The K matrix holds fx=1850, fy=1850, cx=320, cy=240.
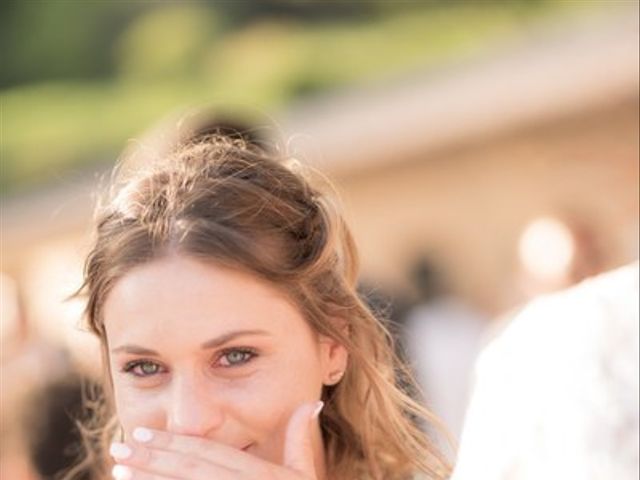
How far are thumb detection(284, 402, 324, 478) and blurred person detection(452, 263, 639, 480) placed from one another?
3.42ft

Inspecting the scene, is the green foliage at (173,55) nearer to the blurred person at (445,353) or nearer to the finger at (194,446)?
the blurred person at (445,353)

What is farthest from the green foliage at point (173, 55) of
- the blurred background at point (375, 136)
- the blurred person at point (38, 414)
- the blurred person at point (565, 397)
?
the blurred person at point (565, 397)

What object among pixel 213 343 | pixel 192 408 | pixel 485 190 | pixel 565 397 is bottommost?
pixel 565 397

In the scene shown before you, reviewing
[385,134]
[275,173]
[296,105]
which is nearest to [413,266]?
[385,134]

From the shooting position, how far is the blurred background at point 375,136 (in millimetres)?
6191

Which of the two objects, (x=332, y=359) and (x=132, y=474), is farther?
(x=332, y=359)

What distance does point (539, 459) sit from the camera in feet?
4.70

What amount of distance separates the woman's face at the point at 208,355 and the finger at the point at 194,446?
1.4 inches

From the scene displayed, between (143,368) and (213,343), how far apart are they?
135 millimetres

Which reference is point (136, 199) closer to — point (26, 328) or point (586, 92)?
point (26, 328)

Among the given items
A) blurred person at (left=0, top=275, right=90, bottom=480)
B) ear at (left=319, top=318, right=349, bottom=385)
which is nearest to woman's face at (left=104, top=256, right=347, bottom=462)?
ear at (left=319, top=318, right=349, bottom=385)

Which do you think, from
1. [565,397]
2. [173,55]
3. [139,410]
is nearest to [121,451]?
[139,410]

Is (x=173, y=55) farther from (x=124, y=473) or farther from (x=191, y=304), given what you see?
(x=124, y=473)

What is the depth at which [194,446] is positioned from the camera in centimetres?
257
